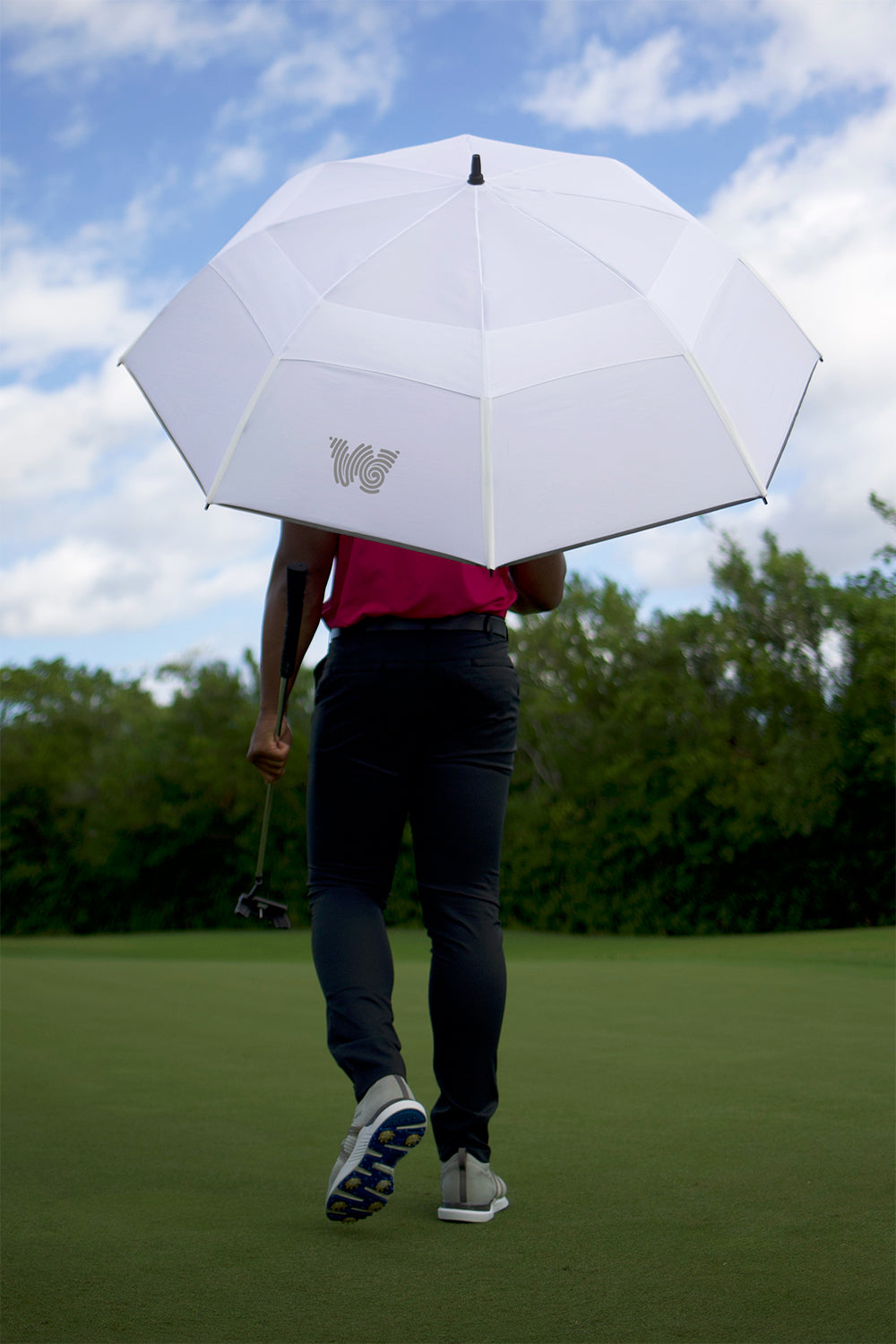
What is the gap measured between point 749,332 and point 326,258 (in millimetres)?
786

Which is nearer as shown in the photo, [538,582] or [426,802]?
[426,802]

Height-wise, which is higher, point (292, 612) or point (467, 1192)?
point (292, 612)

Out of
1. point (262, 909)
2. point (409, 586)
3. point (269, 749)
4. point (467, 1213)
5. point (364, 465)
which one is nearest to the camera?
point (364, 465)

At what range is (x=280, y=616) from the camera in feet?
8.45

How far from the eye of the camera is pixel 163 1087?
12.6 ft

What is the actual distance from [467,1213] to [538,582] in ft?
3.83

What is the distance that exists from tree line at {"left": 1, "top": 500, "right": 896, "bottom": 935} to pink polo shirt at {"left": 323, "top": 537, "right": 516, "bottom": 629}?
15656 mm

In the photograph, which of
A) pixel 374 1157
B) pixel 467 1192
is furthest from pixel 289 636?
pixel 467 1192

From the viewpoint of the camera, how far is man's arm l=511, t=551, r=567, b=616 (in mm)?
2543

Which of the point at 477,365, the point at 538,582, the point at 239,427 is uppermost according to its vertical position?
the point at 477,365

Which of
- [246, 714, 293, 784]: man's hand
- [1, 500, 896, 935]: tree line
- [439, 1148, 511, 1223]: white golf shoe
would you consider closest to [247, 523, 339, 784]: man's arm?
[246, 714, 293, 784]: man's hand

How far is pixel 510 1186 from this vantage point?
2.54 metres

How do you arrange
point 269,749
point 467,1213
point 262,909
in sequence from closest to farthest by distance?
point 467,1213 → point 269,749 → point 262,909

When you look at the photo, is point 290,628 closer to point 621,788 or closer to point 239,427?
point 239,427
